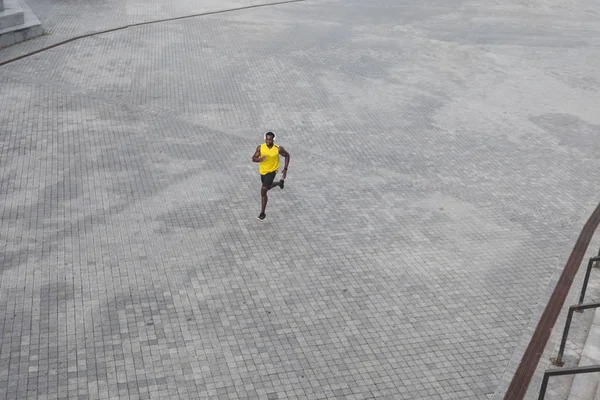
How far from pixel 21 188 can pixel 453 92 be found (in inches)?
425

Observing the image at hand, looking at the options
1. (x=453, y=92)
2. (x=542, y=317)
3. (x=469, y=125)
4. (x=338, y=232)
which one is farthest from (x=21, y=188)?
(x=453, y=92)

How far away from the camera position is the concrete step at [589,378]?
8.00 metres

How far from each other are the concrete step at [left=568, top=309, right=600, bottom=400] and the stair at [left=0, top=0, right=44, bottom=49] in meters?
16.0

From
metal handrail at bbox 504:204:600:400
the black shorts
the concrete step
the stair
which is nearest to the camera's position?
the concrete step

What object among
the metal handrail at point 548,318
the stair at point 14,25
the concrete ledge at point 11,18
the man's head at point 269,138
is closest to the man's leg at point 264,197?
the man's head at point 269,138

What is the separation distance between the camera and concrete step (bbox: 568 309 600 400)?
315 inches

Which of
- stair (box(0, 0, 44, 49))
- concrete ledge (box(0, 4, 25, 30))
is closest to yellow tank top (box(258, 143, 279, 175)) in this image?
stair (box(0, 0, 44, 49))

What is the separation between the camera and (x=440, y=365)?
8.53m

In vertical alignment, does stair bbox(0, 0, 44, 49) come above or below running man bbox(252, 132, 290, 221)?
above

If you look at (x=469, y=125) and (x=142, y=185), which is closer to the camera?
(x=142, y=185)

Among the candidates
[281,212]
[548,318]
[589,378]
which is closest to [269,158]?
[281,212]

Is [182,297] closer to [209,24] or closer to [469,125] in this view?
[469,125]

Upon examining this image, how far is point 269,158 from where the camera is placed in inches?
440

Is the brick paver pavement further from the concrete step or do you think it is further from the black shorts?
the concrete step
